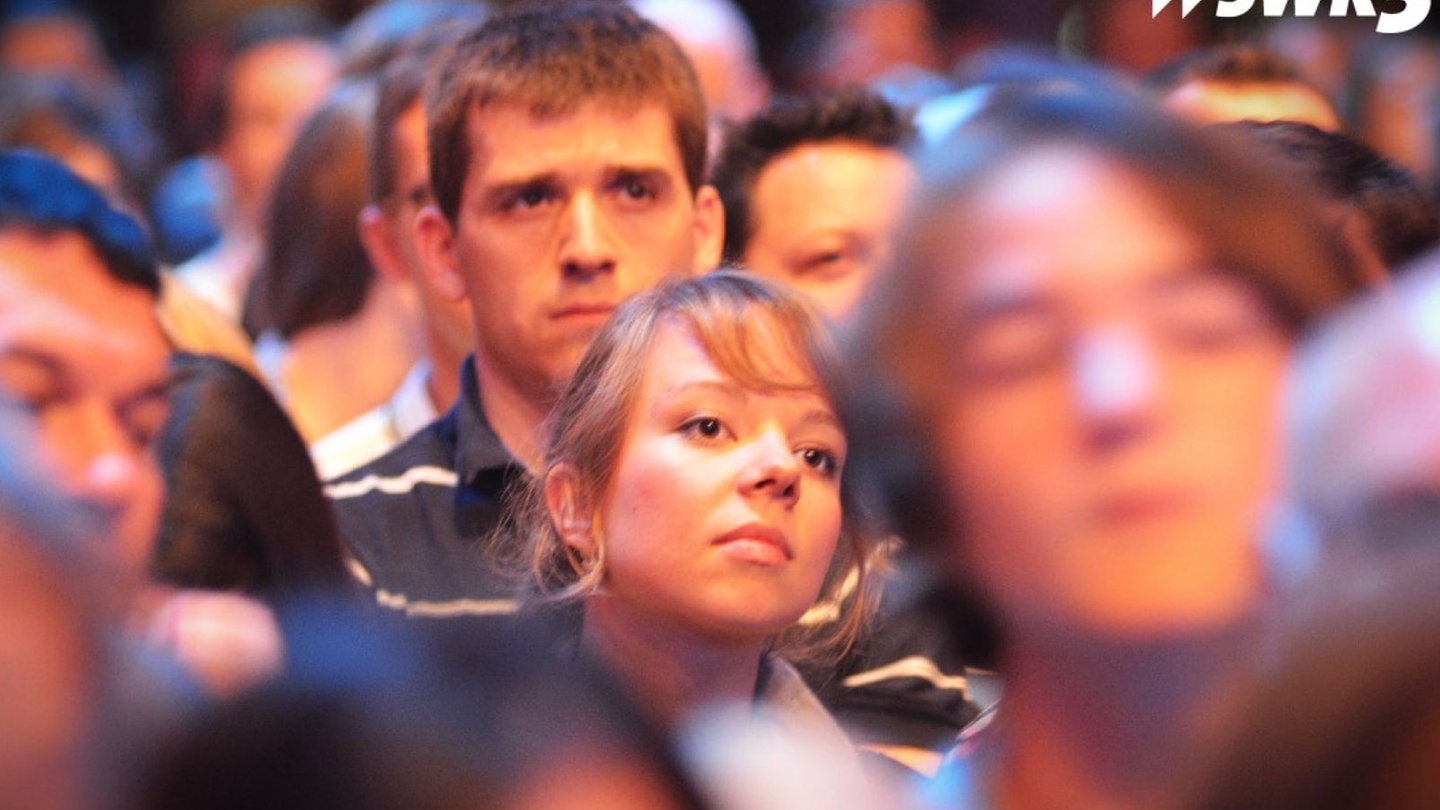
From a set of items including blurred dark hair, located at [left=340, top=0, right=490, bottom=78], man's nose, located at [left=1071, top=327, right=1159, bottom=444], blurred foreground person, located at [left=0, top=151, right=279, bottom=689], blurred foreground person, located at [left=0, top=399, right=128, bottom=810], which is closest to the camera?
blurred foreground person, located at [left=0, top=399, right=128, bottom=810]

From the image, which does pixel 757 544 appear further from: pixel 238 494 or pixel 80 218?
pixel 80 218

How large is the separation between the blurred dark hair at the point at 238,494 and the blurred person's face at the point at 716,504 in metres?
0.33

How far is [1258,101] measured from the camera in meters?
2.82

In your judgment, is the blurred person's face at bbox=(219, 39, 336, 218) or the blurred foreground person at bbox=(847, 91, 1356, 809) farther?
the blurred person's face at bbox=(219, 39, 336, 218)

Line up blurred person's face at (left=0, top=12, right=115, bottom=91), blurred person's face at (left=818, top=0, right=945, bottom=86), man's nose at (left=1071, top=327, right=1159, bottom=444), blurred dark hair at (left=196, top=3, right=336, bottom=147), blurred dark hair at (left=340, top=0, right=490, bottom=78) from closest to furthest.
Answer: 1. man's nose at (left=1071, top=327, right=1159, bottom=444)
2. blurred dark hair at (left=340, top=0, right=490, bottom=78)
3. blurred dark hair at (left=196, top=3, right=336, bottom=147)
4. blurred person's face at (left=818, top=0, right=945, bottom=86)
5. blurred person's face at (left=0, top=12, right=115, bottom=91)

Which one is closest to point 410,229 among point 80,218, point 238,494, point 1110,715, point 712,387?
point 80,218

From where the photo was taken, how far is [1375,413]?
0.93 meters

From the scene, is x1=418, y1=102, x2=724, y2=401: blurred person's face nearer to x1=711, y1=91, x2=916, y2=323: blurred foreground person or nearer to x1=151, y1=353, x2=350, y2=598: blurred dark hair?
x1=711, y1=91, x2=916, y2=323: blurred foreground person

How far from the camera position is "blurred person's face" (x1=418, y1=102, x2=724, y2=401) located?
8.45 feet

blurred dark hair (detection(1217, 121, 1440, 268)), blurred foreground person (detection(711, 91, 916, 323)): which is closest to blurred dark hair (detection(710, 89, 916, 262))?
blurred foreground person (detection(711, 91, 916, 323))

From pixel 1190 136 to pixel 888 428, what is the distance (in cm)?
25

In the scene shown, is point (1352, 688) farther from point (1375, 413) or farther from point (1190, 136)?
point (1190, 136)

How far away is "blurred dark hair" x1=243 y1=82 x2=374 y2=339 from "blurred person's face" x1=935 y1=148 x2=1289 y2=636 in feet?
9.43

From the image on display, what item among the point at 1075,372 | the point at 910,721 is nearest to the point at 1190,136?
the point at 1075,372
